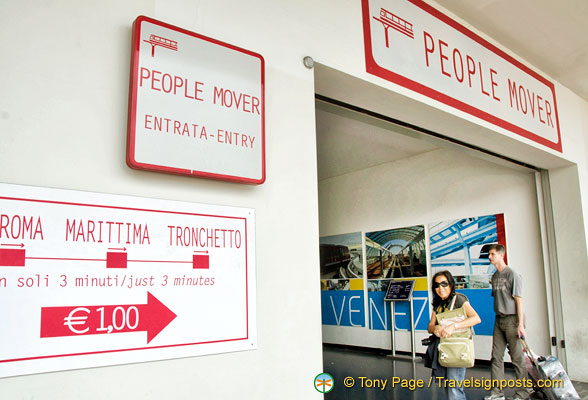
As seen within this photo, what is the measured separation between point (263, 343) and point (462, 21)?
120 inches

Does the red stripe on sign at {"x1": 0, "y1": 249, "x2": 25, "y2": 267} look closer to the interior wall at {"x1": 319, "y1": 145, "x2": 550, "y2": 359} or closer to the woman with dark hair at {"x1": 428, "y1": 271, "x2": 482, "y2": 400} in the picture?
the woman with dark hair at {"x1": 428, "y1": 271, "x2": 482, "y2": 400}

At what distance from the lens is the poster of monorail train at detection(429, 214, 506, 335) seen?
588 cm

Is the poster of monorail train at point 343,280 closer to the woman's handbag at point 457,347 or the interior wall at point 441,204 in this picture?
the interior wall at point 441,204

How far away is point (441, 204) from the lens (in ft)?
21.6

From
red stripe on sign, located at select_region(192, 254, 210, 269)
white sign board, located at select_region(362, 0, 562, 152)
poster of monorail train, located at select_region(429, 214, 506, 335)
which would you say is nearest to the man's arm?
white sign board, located at select_region(362, 0, 562, 152)

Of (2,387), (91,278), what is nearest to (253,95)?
(91,278)

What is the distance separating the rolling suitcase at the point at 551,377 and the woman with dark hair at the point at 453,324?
1341mm

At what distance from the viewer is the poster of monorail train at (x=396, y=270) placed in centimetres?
664

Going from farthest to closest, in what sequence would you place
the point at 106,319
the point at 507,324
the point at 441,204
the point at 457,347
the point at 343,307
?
the point at 343,307 < the point at 441,204 < the point at 507,324 < the point at 457,347 < the point at 106,319

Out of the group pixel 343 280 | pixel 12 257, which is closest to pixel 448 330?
pixel 12 257

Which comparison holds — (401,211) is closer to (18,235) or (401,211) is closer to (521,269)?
(521,269)

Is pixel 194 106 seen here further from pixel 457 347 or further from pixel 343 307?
pixel 343 307

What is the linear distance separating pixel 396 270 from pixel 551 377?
3.26m

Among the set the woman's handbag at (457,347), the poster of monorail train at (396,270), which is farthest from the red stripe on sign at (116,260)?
the poster of monorail train at (396,270)
